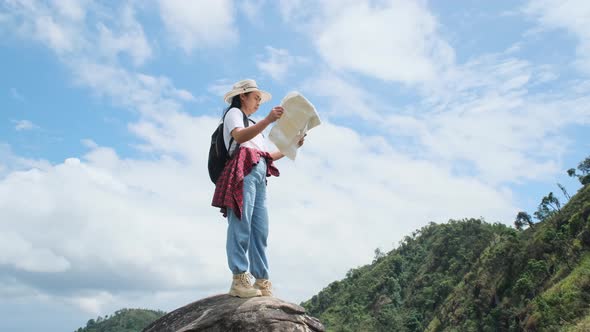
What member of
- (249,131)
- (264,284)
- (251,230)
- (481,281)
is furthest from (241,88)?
(481,281)

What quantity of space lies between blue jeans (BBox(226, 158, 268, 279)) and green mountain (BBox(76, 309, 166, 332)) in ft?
487

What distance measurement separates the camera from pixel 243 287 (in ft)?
18.7

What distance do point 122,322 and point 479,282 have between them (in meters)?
116

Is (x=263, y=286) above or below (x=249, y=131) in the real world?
below

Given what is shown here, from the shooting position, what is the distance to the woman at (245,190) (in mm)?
5586

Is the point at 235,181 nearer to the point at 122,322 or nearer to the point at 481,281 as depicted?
the point at 481,281

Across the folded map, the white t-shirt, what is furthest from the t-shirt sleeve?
the folded map

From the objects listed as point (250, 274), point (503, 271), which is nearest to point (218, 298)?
point (250, 274)

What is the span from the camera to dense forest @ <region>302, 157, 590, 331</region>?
45.2 meters

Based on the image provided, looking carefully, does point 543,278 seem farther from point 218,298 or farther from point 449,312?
point 218,298

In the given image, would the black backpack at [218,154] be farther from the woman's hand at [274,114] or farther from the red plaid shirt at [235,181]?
the woman's hand at [274,114]

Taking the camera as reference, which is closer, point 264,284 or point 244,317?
point 244,317

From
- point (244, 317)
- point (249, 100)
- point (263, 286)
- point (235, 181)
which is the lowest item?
point (244, 317)

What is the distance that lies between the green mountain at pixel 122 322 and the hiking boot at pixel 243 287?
488 ft
